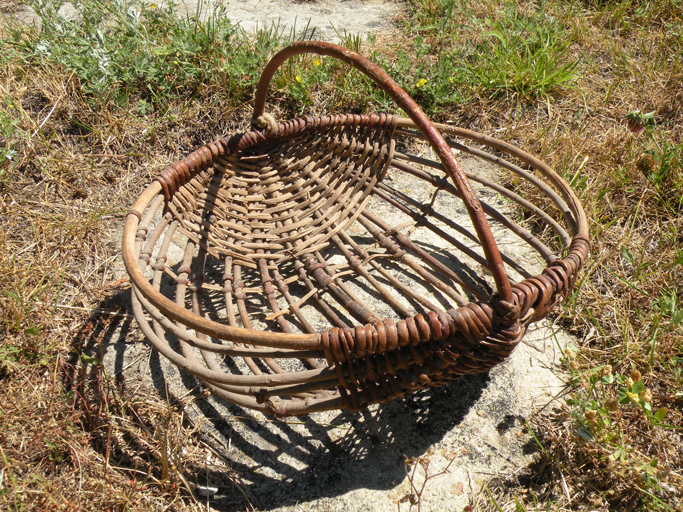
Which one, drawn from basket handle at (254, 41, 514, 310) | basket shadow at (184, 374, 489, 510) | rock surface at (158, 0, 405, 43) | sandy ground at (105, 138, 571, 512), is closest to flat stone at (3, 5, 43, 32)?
rock surface at (158, 0, 405, 43)

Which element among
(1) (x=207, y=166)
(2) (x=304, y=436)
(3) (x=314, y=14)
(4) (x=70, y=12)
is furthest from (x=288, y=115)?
(2) (x=304, y=436)

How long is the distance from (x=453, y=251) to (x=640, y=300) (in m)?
0.65

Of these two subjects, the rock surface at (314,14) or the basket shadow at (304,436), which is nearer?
the basket shadow at (304,436)

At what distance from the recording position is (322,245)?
6.05 ft

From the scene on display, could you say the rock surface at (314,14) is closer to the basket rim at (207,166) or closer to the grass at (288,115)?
the grass at (288,115)

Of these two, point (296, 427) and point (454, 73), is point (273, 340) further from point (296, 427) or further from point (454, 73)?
point (454, 73)

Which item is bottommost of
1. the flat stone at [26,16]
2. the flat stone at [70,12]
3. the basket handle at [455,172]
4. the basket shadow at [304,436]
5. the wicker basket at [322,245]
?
the basket shadow at [304,436]

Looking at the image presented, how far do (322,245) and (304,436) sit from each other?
2.22ft

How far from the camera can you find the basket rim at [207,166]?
1029 mm

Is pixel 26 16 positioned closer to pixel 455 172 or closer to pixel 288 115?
pixel 288 115

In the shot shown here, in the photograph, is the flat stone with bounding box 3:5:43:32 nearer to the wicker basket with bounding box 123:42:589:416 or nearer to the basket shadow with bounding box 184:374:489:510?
the wicker basket with bounding box 123:42:589:416

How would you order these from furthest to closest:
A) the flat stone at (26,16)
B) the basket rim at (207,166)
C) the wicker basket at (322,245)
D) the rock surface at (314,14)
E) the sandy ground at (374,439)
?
the rock surface at (314,14) < the flat stone at (26,16) < the sandy ground at (374,439) < the wicker basket at (322,245) < the basket rim at (207,166)

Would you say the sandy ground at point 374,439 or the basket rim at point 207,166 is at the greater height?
the basket rim at point 207,166

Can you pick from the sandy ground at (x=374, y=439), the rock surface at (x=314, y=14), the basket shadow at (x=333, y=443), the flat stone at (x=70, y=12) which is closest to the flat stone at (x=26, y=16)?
the flat stone at (x=70, y=12)
